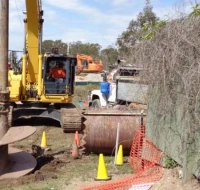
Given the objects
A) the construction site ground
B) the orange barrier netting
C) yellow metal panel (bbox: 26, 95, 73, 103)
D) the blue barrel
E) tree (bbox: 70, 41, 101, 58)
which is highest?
tree (bbox: 70, 41, 101, 58)

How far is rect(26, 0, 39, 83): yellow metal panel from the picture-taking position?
14.9 meters

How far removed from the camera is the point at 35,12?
588 inches

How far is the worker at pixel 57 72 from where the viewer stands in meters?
15.4

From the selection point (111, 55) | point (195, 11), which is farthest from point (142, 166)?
point (111, 55)

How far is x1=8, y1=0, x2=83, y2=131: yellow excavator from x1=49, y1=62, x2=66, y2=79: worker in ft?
0.18

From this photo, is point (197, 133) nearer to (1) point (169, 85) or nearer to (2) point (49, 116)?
(1) point (169, 85)

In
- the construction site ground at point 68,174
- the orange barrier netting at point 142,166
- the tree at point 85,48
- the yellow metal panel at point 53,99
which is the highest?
the tree at point 85,48

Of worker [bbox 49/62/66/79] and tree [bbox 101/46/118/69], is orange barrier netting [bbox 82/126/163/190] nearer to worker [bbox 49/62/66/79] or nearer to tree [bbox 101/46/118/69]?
tree [bbox 101/46/118/69]

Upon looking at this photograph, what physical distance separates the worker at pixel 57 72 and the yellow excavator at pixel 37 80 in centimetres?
5

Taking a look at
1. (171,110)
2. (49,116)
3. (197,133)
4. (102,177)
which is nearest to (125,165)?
(102,177)

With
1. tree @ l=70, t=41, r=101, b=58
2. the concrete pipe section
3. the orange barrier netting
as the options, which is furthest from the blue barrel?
tree @ l=70, t=41, r=101, b=58

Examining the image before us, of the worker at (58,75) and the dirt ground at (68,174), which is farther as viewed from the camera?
the worker at (58,75)

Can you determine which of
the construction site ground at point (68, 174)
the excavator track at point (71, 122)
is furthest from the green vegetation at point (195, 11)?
the excavator track at point (71, 122)

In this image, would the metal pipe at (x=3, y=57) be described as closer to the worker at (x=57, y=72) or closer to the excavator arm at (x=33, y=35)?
the excavator arm at (x=33, y=35)
